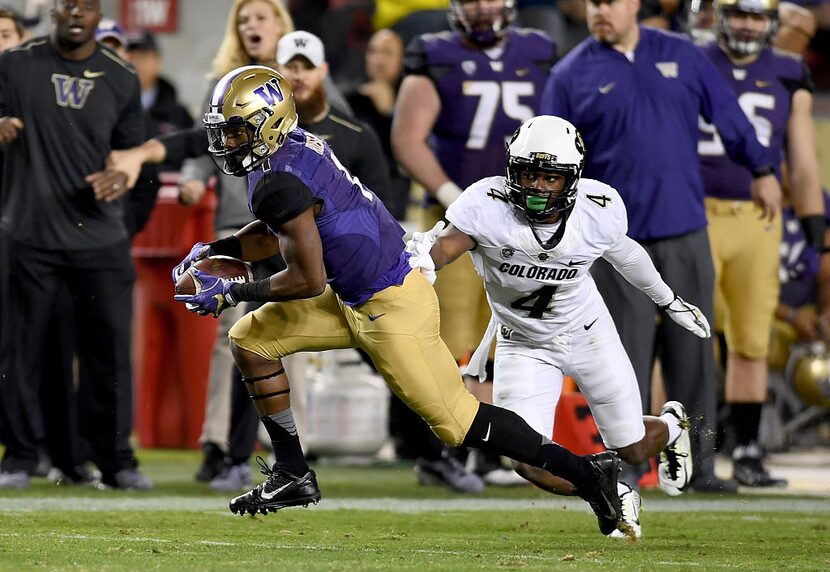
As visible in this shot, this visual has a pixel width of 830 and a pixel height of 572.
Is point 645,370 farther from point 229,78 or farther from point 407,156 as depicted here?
point 229,78

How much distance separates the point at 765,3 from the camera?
7.47 meters

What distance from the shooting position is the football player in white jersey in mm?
5379

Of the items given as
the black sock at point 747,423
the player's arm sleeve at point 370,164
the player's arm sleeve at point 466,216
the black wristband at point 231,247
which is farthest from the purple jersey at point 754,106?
the black wristband at point 231,247

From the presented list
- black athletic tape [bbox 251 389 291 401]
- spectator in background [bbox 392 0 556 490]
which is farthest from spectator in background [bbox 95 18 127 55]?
black athletic tape [bbox 251 389 291 401]

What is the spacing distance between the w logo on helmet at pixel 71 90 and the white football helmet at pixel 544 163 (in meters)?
2.21

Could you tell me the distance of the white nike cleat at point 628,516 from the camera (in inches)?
210

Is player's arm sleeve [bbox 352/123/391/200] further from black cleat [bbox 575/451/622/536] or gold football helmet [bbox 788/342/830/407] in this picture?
gold football helmet [bbox 788/342/830/407]

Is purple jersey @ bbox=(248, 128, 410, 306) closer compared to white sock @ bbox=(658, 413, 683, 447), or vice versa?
purple jersey @ bbox=(248, 128, 410, 306)

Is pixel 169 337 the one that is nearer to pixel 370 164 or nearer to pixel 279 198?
pixel 370 164

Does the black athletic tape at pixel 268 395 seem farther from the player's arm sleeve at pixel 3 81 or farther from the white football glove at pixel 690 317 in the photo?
the player's arm sleeve at pixel 3 81

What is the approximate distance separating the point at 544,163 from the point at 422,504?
1.82 metres

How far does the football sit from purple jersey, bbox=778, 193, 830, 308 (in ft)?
15.0

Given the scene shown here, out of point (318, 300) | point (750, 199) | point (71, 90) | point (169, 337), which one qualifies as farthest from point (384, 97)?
point (318, 300)

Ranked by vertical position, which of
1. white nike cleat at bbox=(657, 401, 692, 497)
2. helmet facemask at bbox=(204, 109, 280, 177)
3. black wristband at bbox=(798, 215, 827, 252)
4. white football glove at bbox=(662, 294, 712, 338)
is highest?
helmet facemask at bbox=(204, 109, 280, 177)
